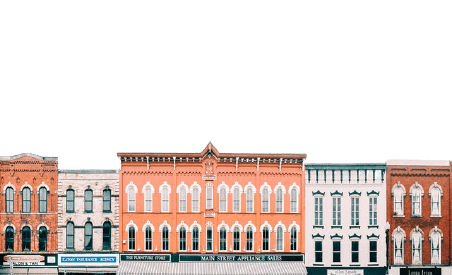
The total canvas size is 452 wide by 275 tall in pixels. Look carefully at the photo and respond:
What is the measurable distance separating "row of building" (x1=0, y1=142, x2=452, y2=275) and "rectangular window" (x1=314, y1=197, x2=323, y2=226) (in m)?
0.07

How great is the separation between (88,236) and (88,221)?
1063mm

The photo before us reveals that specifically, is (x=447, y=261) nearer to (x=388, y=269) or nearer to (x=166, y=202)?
(x=388, y=269)

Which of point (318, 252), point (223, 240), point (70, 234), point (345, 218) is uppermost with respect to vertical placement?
point (345, 218)

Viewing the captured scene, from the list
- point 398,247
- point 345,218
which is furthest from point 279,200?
point 398,247

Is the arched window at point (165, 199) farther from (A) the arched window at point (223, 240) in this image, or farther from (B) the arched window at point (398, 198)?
(B) the arched window at point (398, 198)

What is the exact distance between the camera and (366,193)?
45500mm

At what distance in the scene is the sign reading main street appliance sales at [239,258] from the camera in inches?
1768

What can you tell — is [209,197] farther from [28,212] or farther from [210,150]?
[28,212]

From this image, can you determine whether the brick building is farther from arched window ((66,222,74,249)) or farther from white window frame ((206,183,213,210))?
white window frame ((206,183,213,210))

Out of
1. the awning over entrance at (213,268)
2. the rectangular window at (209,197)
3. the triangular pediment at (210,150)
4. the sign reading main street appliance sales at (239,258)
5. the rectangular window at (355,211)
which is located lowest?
the awning over entrance at (213,268)

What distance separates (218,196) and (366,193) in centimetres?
1051

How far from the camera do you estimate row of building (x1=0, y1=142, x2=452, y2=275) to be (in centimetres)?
Answer: 4481

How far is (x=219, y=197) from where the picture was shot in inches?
1785

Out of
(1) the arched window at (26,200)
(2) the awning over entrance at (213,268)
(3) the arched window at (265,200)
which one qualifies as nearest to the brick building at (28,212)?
(1) the arched window at (26,200)
